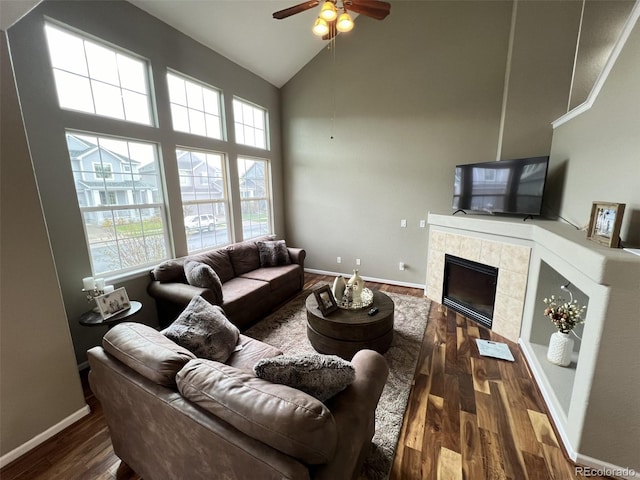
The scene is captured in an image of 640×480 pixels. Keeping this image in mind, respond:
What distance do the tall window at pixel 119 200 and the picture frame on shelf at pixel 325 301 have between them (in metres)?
2.09

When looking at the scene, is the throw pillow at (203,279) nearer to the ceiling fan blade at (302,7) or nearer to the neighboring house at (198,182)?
the neighboring house at (198,182)

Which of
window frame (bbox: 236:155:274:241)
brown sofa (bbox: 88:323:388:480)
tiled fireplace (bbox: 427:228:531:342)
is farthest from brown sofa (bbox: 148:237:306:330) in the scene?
tiled fireplace (bbox: 427:228:531:342)

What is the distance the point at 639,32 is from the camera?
1710mm

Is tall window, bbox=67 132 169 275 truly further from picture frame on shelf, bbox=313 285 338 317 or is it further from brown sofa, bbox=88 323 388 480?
picture frame on shelf, bbox=313 285 338 317

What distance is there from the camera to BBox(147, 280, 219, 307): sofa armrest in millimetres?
2650

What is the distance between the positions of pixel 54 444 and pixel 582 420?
10.8 feet

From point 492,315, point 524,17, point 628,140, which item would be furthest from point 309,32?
point 492,315

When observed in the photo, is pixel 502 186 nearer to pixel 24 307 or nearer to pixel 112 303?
pixel 112 303

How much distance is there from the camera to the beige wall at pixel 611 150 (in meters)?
1.72

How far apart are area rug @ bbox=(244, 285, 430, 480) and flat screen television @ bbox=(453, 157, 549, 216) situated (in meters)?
1.53

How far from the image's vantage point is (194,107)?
11.5 ft

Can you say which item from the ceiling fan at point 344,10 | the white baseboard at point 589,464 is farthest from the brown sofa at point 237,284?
the white baseboard at point 589,464

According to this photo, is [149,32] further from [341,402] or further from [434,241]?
[434,241]

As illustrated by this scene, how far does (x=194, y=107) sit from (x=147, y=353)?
131 inches
